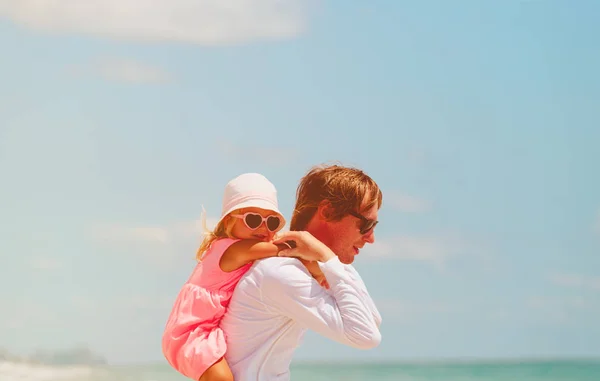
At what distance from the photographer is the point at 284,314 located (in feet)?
12.3

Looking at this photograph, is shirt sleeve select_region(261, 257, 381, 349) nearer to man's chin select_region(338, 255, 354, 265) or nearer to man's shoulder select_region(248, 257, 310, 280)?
man's shoulder select_region(248, 257, 310, 280)

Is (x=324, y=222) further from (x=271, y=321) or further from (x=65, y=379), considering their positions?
(x=65, y=379)

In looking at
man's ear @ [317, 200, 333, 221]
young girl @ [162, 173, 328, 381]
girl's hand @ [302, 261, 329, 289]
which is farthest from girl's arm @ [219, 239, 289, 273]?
man's ear @ [317, 200, 333, 221]

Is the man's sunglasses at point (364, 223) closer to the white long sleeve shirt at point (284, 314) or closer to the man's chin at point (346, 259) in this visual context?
the man's chin at point (346, 259)

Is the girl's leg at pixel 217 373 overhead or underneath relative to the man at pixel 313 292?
underneath

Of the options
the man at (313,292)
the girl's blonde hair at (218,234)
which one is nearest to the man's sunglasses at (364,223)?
the man at (313,292)

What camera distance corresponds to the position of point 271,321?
383cm

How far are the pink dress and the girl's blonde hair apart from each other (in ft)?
0.23

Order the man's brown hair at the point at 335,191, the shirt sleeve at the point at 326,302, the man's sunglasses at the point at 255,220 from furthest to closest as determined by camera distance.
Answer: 1. the man's brown hair at the point at 335,191
2. the man's sunglasses at the point at 255,220
3. the shirt sleeve at the point at 326,302

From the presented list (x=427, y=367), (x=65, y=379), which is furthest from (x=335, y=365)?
(x=65, y=379)

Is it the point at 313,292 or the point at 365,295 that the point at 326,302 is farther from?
the point at 365,295

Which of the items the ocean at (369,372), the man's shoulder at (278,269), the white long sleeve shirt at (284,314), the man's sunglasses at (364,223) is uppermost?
the ocean at (369,372)

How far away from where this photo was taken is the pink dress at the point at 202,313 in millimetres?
3797

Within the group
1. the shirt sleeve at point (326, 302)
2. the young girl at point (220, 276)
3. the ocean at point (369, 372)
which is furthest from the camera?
the ocean at point (369, 372)
